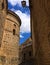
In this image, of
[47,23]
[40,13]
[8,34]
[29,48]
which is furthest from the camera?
[29,48]

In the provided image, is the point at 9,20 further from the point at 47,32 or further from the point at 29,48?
the point at 47,32

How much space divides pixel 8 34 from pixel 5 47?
2050 millimetres

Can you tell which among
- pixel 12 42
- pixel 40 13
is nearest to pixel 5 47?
pixel 12 42

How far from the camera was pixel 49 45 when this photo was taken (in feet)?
16.9

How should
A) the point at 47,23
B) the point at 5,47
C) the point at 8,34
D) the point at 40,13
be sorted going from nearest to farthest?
the point at 47,23
the point at 40,13
the point at 5,47
the point at 8,34

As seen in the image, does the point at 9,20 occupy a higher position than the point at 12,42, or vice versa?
the point at 9,20

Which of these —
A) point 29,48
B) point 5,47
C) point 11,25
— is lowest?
point 29,48

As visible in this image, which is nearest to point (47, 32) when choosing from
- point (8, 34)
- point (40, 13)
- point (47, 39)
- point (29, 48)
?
point (47, 39)

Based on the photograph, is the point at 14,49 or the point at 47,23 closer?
the point at 47,23

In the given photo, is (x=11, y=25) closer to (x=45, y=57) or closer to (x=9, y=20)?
(x=9, y=20)

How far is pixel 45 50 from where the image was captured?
5289 millimetres

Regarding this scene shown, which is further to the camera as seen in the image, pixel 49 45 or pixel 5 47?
pixel 5 47

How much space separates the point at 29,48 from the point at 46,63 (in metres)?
26.3

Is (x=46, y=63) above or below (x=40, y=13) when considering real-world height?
below
